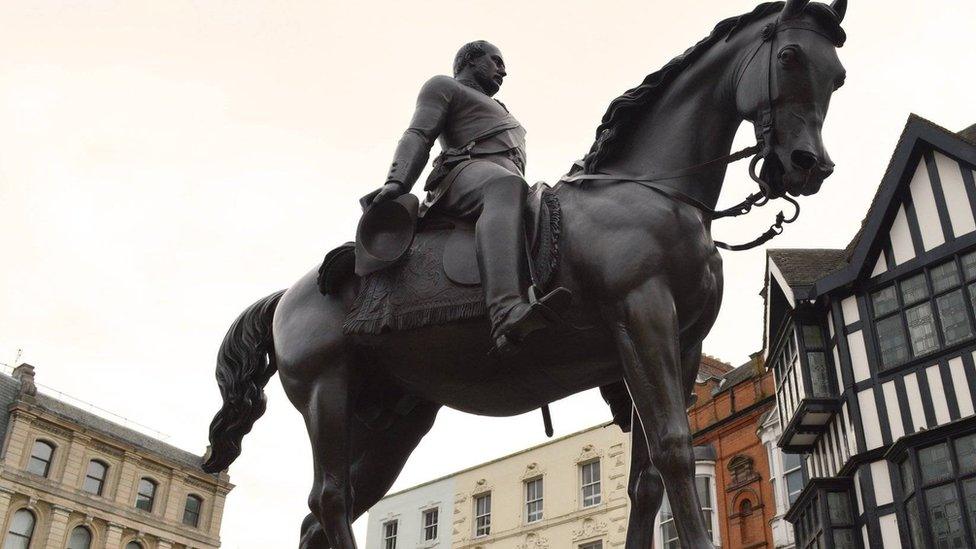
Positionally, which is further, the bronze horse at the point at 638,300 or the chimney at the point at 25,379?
the chimney at the point at 25,379

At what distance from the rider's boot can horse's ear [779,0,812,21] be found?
1467mm

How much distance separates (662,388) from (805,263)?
86.2ft

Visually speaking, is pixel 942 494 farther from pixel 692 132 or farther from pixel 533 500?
pixel 533 500

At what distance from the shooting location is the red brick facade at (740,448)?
2938 centimetres

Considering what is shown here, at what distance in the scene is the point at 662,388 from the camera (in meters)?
3.71

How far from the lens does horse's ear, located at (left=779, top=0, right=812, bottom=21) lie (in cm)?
414

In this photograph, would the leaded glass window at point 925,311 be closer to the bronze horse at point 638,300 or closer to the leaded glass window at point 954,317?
the leaded glass window at point 954,317

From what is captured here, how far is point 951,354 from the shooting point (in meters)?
20.3

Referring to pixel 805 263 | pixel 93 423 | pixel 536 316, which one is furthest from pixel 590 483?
pixel 536 316

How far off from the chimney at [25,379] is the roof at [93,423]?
0.33 m

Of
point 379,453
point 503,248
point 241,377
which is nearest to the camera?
point 503,248

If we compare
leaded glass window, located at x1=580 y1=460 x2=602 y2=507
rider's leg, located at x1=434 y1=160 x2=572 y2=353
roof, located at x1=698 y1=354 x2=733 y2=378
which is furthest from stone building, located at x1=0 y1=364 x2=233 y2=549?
rider's leg, located at x1=434 y1=160 x2=572 y2=353

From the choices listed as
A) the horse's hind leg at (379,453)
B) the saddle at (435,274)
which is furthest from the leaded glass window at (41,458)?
the saddle at (435,274)

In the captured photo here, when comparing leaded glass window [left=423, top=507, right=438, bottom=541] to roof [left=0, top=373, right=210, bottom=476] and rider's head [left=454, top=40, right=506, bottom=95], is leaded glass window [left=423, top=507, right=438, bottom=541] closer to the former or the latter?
roof [left=0, top=373, right=210, bottom=476]
